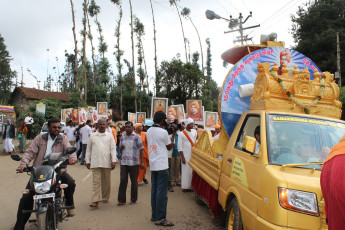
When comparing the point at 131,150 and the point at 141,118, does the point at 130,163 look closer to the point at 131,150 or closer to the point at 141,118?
the point at 131,150

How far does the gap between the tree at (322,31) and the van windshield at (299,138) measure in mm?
23616

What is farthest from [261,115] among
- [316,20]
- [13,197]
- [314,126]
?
[316,20]

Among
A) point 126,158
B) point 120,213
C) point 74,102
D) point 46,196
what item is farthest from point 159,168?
point 74,102

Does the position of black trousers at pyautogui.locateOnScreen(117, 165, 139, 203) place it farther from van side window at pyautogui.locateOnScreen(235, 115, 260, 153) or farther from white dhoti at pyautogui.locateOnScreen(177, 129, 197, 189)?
van side window at pyautogui.locateOnScreen(235, 115, 260, 153)

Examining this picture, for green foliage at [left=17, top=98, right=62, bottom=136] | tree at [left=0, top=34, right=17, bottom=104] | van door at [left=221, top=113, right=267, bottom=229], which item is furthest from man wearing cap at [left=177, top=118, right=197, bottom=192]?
tree at [left=0, top=34, right=17, bottom=104]

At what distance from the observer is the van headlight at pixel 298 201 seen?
249 centimetres

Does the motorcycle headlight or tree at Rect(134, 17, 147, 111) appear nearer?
the motorcycle headlight

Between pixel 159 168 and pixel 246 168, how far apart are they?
A: 190 centimetres

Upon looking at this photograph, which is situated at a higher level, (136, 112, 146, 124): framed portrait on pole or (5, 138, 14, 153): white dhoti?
(136, 112, 146, 124): framed portrait on pole

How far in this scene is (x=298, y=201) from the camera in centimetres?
254

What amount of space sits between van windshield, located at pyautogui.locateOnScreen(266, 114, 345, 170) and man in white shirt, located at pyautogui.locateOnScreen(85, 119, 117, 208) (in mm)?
3650

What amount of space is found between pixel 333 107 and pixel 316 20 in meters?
26.0

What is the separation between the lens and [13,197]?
6555 millimetres

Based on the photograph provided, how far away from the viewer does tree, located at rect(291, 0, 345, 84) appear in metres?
24.0
